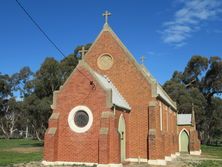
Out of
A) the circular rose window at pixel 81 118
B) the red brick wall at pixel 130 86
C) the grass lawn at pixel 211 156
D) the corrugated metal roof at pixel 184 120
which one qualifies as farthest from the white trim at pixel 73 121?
the corrugated metal roof at pixel 184 120

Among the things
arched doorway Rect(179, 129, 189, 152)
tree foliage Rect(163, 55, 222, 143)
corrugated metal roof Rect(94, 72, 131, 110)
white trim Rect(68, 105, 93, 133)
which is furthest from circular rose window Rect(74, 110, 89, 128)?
tree foliage Rect(163, 55, 222, 143)

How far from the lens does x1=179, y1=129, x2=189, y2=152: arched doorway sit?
155 ft

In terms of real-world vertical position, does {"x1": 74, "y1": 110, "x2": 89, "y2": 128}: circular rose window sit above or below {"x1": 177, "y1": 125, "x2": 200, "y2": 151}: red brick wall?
above

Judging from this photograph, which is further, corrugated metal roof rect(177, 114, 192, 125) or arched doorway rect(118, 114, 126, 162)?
corrugated metal roof rect(177, 114, 192, 125)

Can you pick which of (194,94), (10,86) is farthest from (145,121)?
(10,86)

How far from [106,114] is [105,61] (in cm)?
824

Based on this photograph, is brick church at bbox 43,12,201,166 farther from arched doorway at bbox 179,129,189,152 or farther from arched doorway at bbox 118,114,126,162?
arched doorway at bbox 179,129,189,152

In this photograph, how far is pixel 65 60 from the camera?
170ft

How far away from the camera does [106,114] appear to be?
21.7m

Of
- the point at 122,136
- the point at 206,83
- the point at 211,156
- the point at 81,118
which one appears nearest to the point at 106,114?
the point at 81,118

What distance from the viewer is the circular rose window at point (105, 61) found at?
94.0 feet

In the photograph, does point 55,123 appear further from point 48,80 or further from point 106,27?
point 48,80

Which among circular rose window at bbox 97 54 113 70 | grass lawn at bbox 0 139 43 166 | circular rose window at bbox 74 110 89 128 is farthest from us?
circular rose window at bbox 97 54 113 70

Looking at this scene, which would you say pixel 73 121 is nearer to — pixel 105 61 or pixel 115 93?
pixel 115 93
